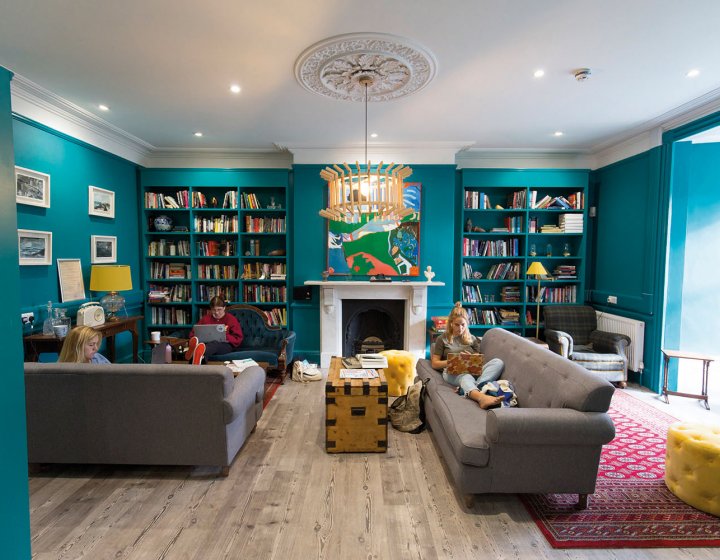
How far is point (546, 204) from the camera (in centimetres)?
541

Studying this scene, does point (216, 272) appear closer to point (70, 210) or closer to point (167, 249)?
point (167, 249)

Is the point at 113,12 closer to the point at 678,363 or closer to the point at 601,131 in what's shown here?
the point at 601,131

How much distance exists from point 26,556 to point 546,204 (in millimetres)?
5989

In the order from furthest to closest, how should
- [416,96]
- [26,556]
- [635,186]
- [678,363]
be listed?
[635,186] → [678,363] → [416,96] → [26,556]

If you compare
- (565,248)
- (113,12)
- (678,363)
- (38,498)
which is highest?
(113,12)

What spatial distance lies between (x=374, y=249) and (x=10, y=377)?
14.6 ft

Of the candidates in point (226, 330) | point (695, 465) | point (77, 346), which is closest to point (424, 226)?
point (226, 330)

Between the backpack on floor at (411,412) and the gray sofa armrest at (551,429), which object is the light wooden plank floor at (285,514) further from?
the gray sofa armrest at (551,429)

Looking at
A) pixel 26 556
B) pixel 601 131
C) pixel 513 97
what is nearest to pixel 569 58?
pixel 513 97

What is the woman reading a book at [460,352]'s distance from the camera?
3.07 m

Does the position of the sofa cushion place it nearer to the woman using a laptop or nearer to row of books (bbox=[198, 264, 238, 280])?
the woman using a laptop

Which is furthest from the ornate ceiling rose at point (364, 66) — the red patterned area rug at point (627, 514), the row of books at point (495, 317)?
the row of books at point (495, 317)

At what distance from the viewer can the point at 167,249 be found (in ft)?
18.3

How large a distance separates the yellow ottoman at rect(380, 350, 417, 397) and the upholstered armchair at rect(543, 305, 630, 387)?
77.2 inches
